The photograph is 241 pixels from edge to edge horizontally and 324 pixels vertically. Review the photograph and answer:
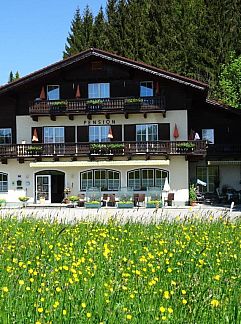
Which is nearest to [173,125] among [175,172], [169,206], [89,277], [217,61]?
[175,172]

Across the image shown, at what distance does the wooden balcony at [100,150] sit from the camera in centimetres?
2861

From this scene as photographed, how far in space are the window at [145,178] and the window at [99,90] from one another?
206 inches

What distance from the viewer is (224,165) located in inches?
1212

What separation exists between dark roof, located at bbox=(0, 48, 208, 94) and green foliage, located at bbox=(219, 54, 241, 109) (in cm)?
996

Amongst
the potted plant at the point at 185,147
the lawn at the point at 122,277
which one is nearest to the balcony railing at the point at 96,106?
the potted plant at the point at 185,147

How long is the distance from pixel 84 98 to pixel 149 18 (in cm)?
1939

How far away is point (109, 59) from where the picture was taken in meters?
29.2

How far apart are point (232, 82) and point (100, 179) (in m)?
15.5

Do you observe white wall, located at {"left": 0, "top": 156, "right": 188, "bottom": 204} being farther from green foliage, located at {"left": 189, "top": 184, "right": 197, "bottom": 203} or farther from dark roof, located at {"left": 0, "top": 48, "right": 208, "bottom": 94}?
dark roof, located at {"left": 0, "top": 48, "right": 208, "bottom": 94}

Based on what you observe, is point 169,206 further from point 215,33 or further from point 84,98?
point 215,33

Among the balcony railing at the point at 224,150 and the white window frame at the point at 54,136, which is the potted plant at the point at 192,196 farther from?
the white window frame at the point at 54,136

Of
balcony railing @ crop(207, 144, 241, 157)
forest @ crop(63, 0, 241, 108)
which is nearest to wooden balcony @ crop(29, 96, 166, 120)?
balcony railing @ crop(207, 144, 241, 157)

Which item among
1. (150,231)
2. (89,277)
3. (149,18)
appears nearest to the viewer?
(89,277)

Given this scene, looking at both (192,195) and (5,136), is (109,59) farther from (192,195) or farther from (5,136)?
(192,195)
